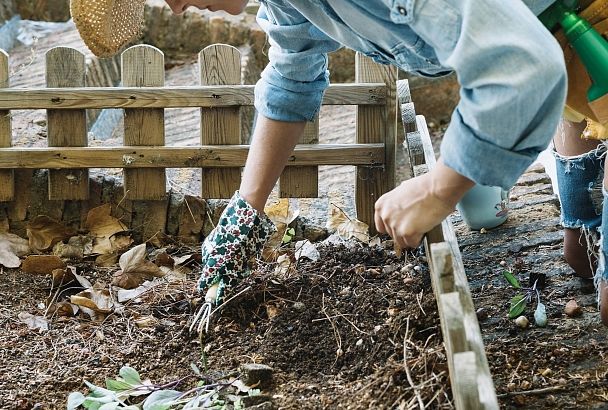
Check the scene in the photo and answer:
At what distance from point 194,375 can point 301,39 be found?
0.98 m

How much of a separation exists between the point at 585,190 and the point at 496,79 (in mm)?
1502

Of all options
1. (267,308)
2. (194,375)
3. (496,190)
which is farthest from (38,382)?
(496,190)

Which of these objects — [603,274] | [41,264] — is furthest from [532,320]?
[41,264]

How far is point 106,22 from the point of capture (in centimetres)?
241

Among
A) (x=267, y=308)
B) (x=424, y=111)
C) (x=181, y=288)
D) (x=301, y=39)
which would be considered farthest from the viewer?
(x=424, y=111)

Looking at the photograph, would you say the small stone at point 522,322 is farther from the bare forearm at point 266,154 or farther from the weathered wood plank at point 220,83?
the weathered wood plank at point 220,83

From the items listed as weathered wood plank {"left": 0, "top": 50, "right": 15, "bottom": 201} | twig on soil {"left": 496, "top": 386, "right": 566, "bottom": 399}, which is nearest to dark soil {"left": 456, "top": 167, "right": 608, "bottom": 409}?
twig on soil {"left": 496, "top": 386, "right": 566, "bottom": 399}

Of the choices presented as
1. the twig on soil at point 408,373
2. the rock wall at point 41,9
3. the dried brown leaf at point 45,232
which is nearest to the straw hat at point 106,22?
the twig on soil at point 408,373

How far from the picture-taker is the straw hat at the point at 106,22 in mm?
2369

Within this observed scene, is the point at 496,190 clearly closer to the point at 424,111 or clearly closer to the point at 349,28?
the point at 349,28

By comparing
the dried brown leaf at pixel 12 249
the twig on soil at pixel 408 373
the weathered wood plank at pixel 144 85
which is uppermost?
the weathered wood plank at pixel 144 85

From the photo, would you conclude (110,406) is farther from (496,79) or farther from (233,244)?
(496,79)

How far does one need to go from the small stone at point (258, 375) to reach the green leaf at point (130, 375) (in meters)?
0.33

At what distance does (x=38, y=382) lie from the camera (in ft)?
9.03
